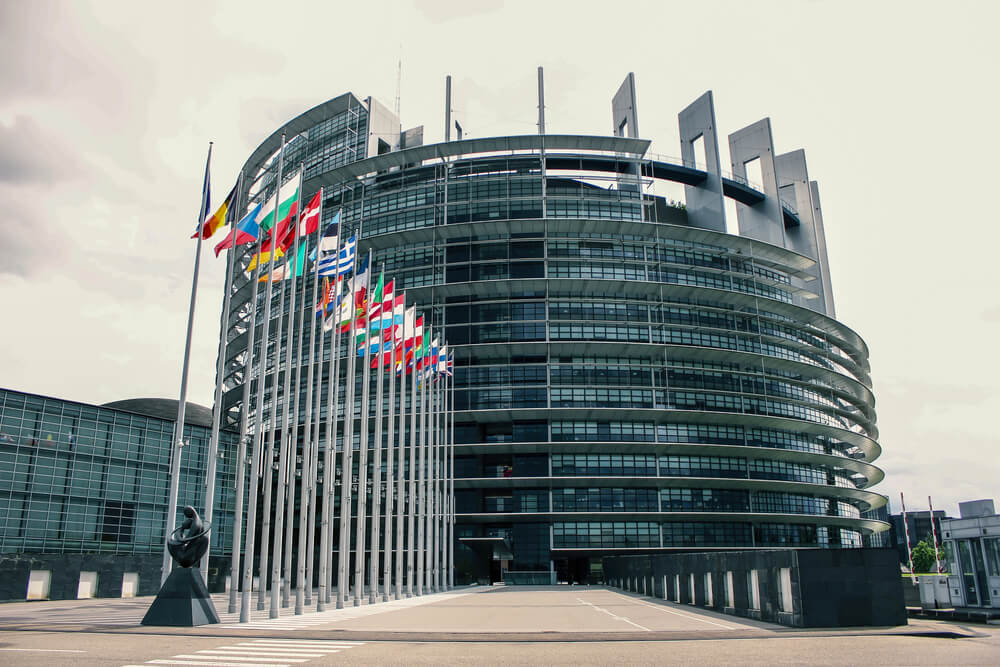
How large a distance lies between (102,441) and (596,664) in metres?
48.7

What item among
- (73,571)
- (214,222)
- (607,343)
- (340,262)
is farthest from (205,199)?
(607,343)

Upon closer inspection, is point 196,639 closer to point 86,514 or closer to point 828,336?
point 86,514

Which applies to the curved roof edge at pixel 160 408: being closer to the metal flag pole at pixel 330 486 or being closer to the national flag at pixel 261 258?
the metal flag pole at pixel 330 486

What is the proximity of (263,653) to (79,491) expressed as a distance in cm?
4164

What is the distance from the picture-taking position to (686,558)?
35531mm

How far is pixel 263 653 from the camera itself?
16125mm

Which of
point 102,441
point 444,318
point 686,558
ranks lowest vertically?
point 686,558

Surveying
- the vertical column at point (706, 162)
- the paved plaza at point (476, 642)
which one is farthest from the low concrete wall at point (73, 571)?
the vertical column at point (706, 162)

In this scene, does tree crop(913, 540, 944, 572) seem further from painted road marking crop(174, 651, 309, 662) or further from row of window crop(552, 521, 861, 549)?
painted road marking crop(174, 651, 309, 662)

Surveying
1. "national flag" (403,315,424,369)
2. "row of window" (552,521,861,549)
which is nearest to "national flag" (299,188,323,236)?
"national flag" (403,315,424,369)

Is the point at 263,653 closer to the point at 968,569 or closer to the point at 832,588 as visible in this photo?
the point at 832,588

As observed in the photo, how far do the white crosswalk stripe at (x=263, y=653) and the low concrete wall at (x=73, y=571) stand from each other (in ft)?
110

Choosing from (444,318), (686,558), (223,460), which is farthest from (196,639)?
(444,318)

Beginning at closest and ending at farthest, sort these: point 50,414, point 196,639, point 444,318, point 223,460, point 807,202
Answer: point 196,639
point 50,414
point 223,460
point 444,318
point 807,202
